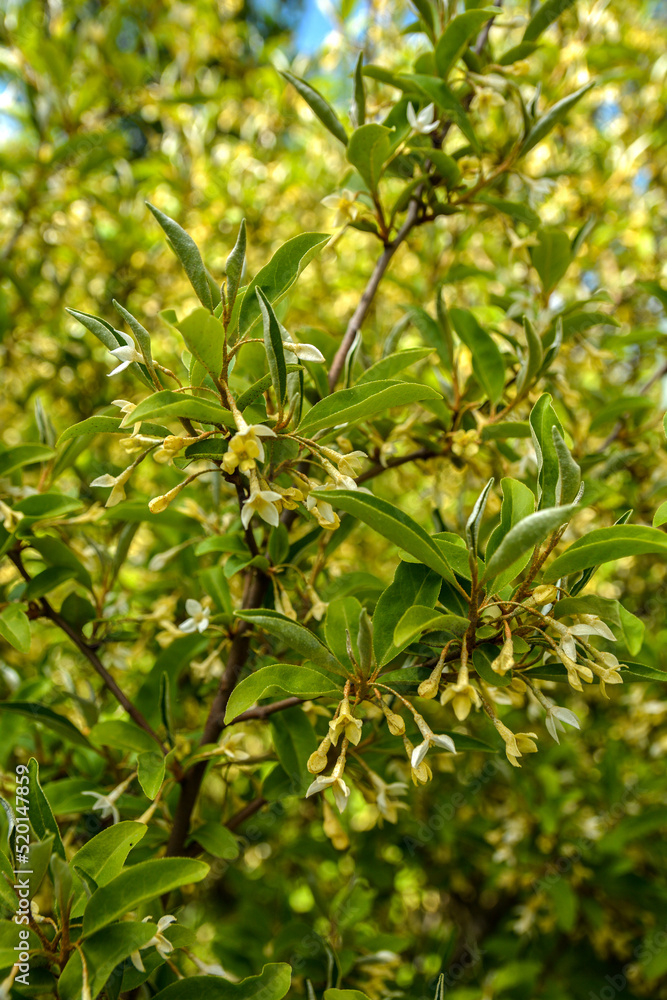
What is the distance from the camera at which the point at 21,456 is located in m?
1.39

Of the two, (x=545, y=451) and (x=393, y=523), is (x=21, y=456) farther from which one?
(x=545, y=451)

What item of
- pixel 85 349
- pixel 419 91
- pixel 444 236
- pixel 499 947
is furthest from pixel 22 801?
pixel 444 236

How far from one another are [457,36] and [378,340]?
4.25ft

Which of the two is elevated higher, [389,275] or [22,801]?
[389,275]

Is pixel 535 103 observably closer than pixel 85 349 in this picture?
Yes

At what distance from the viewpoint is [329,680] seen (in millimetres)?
1013

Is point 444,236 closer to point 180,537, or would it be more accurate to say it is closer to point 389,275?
point 389,275

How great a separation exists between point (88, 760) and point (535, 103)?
1.70 metres

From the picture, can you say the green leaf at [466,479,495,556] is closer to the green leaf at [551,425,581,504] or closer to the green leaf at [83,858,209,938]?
the green leaf at [551,425,581,504]

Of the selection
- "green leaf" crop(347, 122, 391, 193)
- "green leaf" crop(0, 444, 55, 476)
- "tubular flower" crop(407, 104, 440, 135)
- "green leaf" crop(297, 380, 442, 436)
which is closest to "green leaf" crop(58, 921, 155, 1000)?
"green leaf" crop(297, 380, 442, 436)

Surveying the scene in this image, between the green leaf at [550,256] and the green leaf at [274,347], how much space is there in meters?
0.83

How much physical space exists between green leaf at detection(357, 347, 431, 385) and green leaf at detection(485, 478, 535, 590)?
0.24 metres

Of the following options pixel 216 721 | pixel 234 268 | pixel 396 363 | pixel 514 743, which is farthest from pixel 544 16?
pixel 216 721

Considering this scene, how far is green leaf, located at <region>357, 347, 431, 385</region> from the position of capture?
44.0 inches
